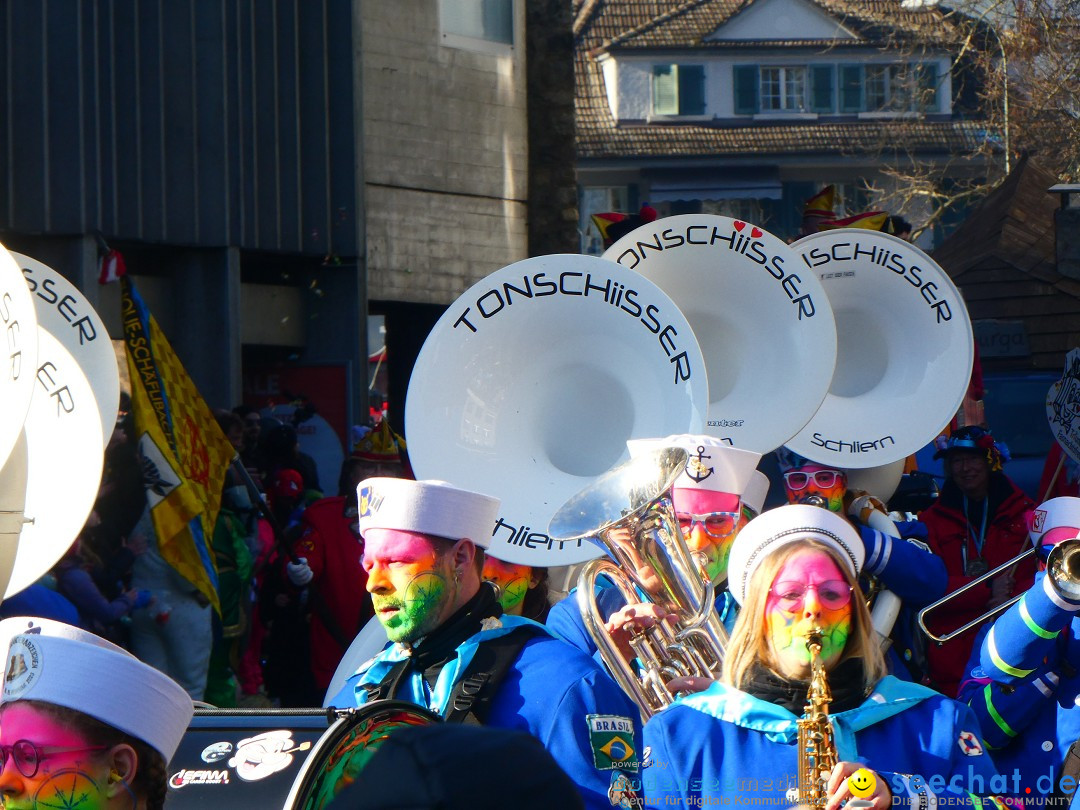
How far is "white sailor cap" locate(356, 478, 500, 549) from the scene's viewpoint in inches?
140

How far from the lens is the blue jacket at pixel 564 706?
3.22 m

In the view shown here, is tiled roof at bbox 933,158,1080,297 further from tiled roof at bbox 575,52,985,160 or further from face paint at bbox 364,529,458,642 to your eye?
tiled roof at bbox 575,52,985,160

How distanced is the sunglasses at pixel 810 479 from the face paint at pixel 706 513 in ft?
5.04

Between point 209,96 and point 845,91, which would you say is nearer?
point 209,96

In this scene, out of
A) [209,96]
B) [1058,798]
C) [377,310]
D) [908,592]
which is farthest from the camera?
[377,310]

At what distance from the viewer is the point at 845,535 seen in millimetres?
3258

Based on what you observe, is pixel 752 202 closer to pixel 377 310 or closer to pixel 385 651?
pixel 377 310

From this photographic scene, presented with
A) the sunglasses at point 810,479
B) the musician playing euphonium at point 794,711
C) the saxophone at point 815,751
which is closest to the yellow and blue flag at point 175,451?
the sunglasses at point 810,479

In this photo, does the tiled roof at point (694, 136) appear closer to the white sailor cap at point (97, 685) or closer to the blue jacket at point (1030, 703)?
the blue jacket at point (1030, 703)

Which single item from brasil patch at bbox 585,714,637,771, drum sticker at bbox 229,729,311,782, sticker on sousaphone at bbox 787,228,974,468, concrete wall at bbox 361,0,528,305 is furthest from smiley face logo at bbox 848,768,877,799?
concrete wall at bbox 361,0,528,305

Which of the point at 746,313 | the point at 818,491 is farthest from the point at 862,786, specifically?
the point at 746,313

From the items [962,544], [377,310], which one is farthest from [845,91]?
[962,544]

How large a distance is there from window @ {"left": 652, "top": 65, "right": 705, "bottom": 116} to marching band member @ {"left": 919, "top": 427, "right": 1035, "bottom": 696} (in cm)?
3301

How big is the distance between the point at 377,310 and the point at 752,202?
2627 centimetres
